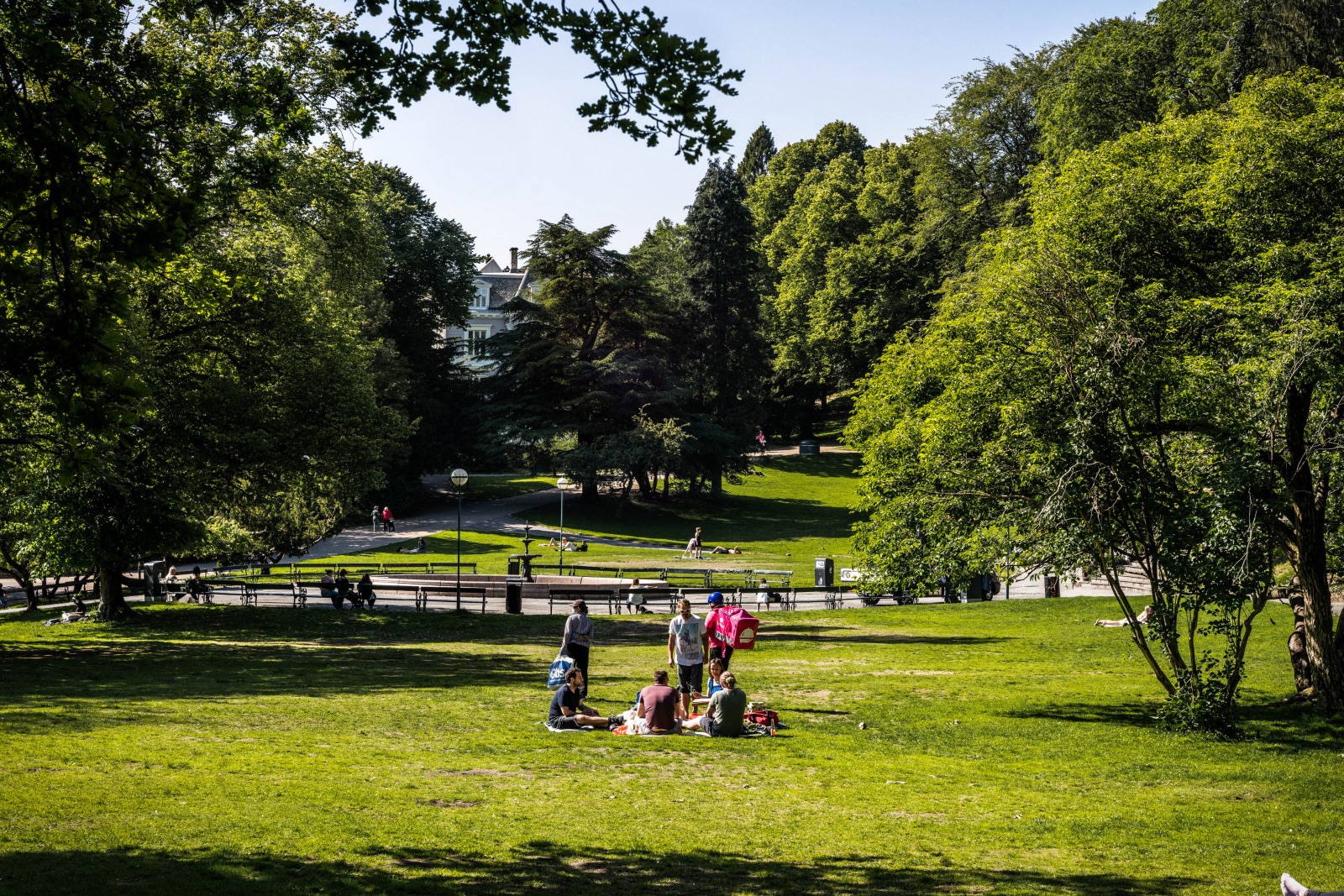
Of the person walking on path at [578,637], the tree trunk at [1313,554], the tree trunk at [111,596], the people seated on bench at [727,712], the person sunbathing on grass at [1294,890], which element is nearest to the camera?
the person sunbathing on grass at [1294,890]

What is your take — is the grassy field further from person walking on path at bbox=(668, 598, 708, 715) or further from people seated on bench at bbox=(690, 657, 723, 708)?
people seated on bench at bbox=(690, 657, 723, 708)

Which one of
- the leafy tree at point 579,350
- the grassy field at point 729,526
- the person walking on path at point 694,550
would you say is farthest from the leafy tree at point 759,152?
the person walking on path at point 694,550

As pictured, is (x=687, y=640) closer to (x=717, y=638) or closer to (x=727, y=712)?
(x=717, y=638)

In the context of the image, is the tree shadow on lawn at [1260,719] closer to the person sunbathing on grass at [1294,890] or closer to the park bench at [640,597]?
the person sunbathing on grass at [1294,890]

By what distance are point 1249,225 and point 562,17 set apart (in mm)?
14269

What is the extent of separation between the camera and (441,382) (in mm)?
65688

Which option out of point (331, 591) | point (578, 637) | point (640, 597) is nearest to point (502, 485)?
point (331, 591)

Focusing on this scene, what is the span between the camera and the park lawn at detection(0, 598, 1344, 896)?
8.09m

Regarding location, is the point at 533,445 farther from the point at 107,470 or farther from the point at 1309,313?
the point at 1309,313

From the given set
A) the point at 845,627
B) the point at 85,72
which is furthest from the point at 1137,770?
the point at 845,627

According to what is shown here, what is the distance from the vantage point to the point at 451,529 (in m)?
53.6

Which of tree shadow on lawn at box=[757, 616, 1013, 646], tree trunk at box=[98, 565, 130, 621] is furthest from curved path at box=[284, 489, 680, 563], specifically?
tree shadow on lawn at box=[757, 616, 1013, 646]

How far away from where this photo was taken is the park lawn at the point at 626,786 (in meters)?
8.09

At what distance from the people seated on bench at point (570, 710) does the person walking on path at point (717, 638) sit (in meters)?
2.64
